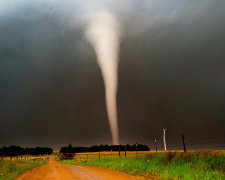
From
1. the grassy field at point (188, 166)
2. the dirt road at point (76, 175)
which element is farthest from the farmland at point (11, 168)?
the grassy field at point (188, 166)

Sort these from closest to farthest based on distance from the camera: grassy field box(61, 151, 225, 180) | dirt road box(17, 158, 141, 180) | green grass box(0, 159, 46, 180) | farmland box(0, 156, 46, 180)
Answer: grassy field box(61, 151, 225, 180), dirt road box(17, 158, 141, 180), green grass box(0, 159, 46, 180), farmland box(0, 156, 46, 180)

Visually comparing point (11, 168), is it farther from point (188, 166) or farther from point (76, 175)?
point (188, 166)

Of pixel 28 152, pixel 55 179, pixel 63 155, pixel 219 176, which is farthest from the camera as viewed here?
pixel 28 152

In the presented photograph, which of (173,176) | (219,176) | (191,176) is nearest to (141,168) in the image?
(173,176)

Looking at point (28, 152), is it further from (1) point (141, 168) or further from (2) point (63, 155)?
(1) point (141, 168)

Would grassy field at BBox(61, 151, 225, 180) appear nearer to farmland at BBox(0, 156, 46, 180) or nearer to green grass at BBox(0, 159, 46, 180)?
green grass at BBox(0, 159, 46, 180)

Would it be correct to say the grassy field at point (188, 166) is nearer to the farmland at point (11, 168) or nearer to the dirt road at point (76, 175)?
the dirt road at point (76, 175)

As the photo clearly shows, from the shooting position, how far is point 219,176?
11.7 metres

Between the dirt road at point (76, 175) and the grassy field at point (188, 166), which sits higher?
the grassy field at point (188, 166)

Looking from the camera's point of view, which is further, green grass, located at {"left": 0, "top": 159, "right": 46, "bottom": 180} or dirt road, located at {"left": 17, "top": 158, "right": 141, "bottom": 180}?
green grass, located at {"left": 0, "top": 159, "right": 46, "bottom": 180}

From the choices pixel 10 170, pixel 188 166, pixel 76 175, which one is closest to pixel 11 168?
pixel 10 170

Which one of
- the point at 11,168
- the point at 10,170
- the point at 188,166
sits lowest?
the point at 10,170

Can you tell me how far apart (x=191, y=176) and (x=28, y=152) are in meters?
190

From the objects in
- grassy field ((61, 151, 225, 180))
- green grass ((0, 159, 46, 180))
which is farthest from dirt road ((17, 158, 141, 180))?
grassy field ((61, 151, 225, 180))
